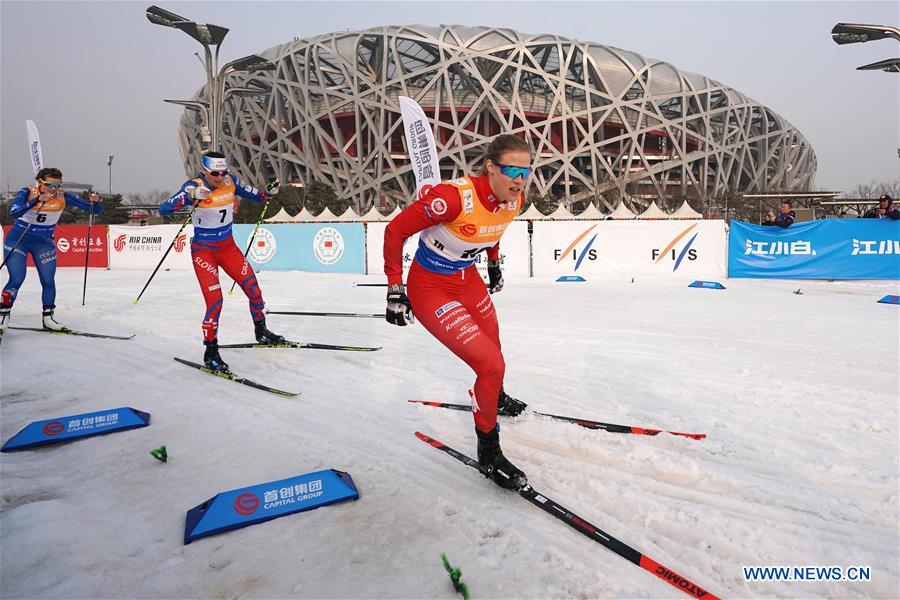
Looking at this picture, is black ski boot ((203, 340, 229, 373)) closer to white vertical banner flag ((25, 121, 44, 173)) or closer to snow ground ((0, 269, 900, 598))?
snow ground ((0, 269, 900, 598))

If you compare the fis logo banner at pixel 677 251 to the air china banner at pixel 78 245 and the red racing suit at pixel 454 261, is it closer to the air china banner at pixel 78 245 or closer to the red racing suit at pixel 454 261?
the red racing suit at pixel 454 261

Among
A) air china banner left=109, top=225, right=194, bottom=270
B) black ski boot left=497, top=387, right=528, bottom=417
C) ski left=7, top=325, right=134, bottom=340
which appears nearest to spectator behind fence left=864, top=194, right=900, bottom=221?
black ski boot left=497, top=387, right=528, bottom=417

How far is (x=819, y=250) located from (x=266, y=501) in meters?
16.6

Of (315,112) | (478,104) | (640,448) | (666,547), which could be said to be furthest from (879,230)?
(315,112)

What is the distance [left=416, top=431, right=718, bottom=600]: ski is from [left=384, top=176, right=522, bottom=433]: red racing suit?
473 millimetres

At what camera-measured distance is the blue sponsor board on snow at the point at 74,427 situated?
328cm

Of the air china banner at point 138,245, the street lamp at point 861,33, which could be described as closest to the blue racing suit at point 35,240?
the air china banner at point 138,245

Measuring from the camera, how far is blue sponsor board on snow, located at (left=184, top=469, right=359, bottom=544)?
7.54ft

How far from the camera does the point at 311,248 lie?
18734 mm

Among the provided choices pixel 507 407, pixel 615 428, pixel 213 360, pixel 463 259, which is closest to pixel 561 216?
pixel 213 360

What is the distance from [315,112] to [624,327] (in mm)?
57061

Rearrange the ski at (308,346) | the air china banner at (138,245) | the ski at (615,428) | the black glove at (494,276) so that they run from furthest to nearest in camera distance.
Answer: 1. the air china banner at (138,245)
2. the ski at (308,346)
3. the black glove at (494,276)
4. the ski at (615,428)

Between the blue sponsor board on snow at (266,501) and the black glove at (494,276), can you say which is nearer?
the blue sponsor board on snow at (266,501)

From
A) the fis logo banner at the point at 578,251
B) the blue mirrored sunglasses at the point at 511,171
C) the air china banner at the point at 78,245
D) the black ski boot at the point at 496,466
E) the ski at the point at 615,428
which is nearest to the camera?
the black ski boot at the point at 496,466
